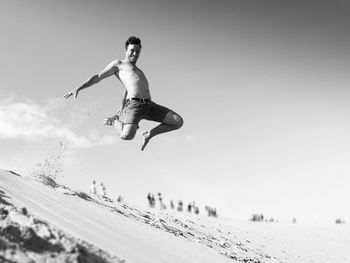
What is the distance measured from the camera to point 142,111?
5297 mm

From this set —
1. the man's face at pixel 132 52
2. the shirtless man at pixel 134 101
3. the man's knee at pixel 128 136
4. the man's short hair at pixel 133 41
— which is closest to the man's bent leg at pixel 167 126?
the shirtless man at pixel 134 101

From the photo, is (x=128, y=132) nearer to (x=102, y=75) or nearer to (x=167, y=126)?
(x=167, y=126)

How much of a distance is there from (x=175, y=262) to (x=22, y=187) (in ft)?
8.30

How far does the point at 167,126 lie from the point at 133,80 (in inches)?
28.1

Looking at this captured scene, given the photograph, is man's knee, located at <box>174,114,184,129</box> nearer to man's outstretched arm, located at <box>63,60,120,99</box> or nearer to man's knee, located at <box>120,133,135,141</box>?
man's knee, located at <box>120,133,135,141</box>

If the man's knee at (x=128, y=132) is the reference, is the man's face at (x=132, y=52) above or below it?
above

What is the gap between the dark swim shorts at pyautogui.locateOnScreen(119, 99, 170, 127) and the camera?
526cm

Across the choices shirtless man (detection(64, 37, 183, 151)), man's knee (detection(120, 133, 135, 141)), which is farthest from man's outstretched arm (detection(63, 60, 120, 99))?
man's knee (detection(120, 133, 135, 141))

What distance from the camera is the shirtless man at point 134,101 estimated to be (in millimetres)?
5273

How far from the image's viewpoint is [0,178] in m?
5.36

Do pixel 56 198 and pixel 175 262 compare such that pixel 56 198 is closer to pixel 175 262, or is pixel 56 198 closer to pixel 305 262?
pixel 175 262

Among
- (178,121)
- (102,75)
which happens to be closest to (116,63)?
(102,75)

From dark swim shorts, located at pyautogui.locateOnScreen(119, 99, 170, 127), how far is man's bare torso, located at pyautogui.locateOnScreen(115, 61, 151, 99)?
93mm

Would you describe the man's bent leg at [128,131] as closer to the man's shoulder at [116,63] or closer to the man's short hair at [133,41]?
the man's shoulder at [116,63]
